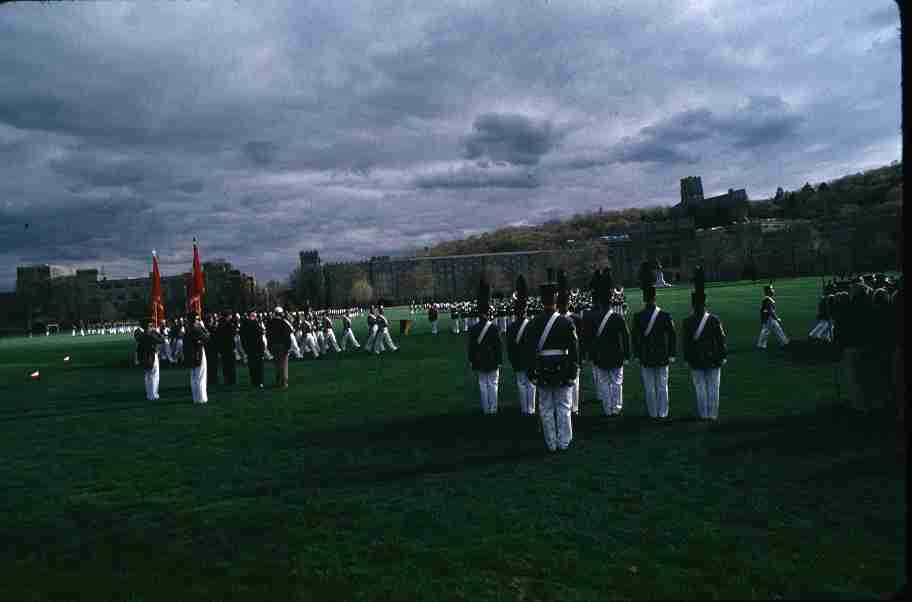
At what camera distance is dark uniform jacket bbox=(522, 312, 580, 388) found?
26.9 feet

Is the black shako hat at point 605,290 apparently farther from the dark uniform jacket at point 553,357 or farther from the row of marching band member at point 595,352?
the dark uniform jacket at point 553,357

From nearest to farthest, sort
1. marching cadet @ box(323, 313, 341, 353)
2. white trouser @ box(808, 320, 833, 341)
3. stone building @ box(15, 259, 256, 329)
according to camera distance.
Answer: white trouser @ box(808, 320, 833, 341) < marching cadet @ box(323, 313, 341, 353) < stone building @ box(15, 259, 256, 329)

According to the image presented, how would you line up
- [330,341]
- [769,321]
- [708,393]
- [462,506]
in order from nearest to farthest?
[462,506], [708,393], [769,321], [330,341]

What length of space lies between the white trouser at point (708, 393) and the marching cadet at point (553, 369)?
2542mm

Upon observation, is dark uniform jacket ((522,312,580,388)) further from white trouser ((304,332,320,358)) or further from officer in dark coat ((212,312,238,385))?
white trouser ((304,332,320,358))

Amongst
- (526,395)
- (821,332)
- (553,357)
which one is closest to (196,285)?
(526,395)

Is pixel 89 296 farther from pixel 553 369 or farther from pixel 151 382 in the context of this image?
pixel 553 369

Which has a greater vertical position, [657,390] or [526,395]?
[657,390]

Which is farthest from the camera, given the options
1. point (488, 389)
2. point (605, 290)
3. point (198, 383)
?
point (198, 383)

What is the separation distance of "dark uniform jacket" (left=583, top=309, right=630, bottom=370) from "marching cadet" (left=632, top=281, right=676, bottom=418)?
316 millimetres

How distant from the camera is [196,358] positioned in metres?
14.9

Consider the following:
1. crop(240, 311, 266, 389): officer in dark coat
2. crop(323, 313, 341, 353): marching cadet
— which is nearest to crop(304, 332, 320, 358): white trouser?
crop(323, 313, 341, 353): marching cadet


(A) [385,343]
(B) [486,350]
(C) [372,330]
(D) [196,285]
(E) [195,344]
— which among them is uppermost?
(D) [196,285]

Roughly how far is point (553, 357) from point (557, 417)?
81 cm
